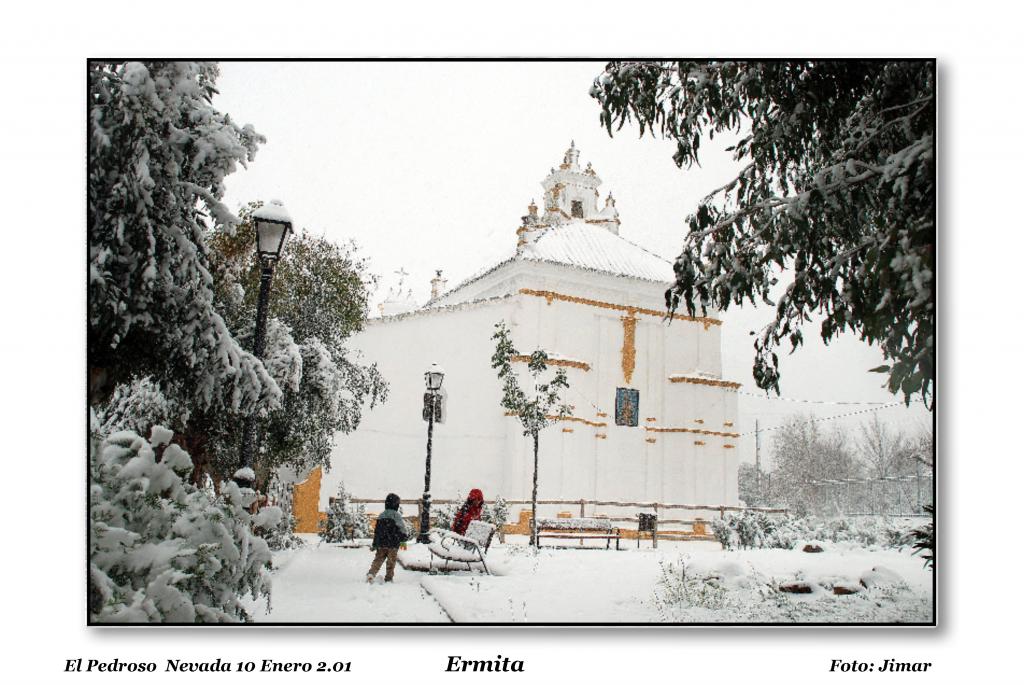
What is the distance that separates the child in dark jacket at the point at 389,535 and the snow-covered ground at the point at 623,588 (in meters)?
0.07

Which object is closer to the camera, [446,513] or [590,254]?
[446,513]

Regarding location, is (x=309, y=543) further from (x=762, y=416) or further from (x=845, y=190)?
(x=845, y=190)

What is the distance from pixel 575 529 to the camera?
4422 mm

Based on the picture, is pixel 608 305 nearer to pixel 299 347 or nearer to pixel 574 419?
pixel 574 419

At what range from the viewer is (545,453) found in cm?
444

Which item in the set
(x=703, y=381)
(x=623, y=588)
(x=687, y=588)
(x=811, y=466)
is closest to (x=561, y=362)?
(x=703, y=381)

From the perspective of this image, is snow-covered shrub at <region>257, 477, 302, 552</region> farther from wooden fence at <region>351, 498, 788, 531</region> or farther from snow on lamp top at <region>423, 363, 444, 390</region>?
snow on lamp top at <region>423, 363, 444, 390</region>

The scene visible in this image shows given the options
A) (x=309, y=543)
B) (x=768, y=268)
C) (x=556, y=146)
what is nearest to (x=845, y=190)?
(x=768, y=268)

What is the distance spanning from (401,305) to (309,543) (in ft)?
4.32

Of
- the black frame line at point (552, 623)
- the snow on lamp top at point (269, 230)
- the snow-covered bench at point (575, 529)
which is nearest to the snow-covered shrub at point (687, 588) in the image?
the black frame line at point (552, 623)

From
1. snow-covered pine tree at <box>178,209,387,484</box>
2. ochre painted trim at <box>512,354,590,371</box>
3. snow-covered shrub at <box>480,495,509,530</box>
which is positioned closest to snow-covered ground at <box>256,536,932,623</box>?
snow-covered shrub at <box>480,495,509,530</box>

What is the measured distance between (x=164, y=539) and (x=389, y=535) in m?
1.26

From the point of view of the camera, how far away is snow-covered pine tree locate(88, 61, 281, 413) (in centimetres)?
403

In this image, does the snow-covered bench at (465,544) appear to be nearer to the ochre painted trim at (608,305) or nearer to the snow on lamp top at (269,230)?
the ochre painted trim at (608,305)
